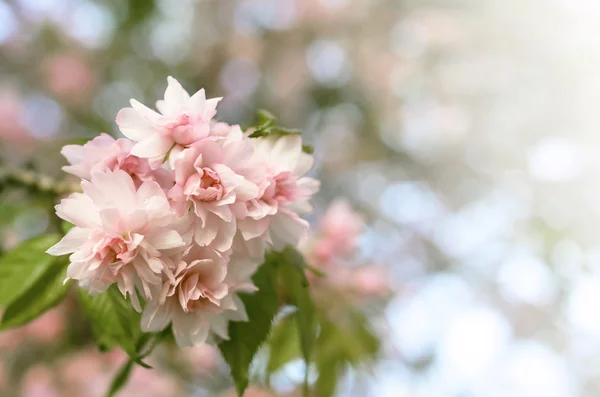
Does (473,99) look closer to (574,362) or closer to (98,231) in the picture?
(574,362)

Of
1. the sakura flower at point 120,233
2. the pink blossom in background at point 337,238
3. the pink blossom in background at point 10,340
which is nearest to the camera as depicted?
the sakura flower at point 120,233

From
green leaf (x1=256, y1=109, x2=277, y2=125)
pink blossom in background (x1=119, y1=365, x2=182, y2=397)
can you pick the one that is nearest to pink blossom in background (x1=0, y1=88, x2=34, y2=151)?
pink blossom in background (x1=119, y1=365, x2=182, y2=397)

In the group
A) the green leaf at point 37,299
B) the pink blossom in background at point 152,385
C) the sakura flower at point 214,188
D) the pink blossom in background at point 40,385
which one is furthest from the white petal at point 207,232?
the pink blossom in background at point 40,385

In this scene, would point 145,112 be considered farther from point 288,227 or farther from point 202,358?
point 202,358

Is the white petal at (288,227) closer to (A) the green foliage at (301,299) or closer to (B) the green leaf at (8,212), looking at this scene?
(A) the green foliage at (301,299)

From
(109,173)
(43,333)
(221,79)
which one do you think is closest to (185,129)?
(109,173)

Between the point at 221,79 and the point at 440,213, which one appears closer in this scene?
the point at 221,79

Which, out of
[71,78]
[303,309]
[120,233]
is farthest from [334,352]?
[71,78]
